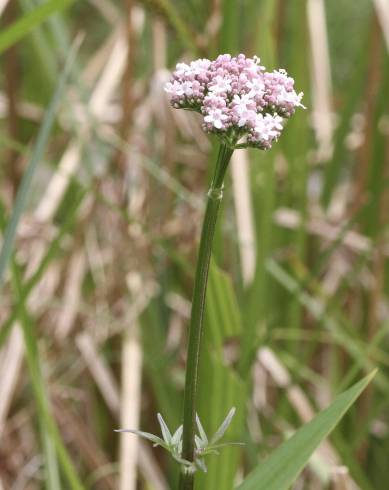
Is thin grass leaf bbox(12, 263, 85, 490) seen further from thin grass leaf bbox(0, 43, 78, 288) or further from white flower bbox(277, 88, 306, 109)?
white flower bbox(277, 88, 306, 109)

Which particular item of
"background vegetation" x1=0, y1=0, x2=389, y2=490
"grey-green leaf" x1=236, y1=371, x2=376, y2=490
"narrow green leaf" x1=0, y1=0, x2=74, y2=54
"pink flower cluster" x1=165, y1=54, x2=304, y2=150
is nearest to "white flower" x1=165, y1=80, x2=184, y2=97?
"pink flower cluster" x1=165, y1=54, x2=304, y2=150

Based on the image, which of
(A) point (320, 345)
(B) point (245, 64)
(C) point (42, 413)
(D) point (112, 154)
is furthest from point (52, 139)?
(B) point (245, 64)

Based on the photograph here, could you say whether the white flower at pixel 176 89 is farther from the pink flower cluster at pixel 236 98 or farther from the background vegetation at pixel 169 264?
the background vegetation at pixel 169 264

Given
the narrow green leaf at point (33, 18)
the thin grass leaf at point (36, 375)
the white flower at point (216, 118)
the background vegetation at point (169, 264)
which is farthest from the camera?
the background vegetation at point (169, 264)

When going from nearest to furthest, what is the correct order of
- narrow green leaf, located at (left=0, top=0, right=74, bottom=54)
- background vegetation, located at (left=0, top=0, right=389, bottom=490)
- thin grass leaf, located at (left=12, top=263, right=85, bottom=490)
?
narrow green leaf, located at (left=0, top=0, right=74, bottom=54) < thin grass leaf, located at (left=12, top=263, right=85, bottom=490) < background vegetation, located at (left=0, top=0, right=389, bottom=490)

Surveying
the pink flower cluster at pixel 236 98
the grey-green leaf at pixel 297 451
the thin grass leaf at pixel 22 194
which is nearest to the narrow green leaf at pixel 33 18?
the thin grass leaf at pixel 22 194

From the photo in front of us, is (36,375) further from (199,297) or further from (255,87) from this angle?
(255,87)
